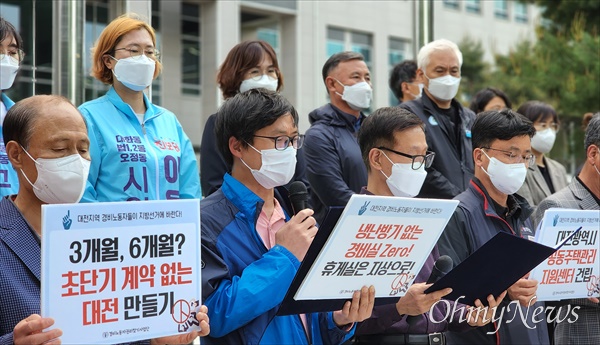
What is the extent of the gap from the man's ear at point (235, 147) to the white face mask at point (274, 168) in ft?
0.21

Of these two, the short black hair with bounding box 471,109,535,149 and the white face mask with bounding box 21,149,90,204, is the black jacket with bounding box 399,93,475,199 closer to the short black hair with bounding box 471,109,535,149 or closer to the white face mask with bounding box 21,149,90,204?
the short black hair with bounding box 471,109,535,149

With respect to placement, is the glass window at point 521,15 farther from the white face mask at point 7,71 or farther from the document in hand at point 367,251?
the document in hand at point 367,251

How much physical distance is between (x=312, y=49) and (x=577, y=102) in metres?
5.63

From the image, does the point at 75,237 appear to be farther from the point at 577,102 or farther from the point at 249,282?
the point at 577,102

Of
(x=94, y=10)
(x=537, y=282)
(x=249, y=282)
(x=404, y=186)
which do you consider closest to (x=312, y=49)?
(x=94, y=10)

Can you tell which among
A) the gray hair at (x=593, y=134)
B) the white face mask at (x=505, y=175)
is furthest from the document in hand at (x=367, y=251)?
the gray hair at (x=593, y=134)

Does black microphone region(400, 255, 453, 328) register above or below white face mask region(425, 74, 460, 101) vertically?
below

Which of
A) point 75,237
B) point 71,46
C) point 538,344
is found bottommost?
point 538,344

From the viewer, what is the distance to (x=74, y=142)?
3.04 metres

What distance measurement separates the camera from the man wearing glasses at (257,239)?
10.4ft

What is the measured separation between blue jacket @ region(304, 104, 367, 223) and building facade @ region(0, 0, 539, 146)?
4.45 ft

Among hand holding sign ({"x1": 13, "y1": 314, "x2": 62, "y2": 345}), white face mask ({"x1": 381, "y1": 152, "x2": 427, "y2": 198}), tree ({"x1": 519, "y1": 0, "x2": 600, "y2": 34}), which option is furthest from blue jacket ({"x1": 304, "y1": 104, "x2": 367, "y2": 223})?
tree ({"x1": 519, "y1": 0, "x2": 600, "y2": 34})

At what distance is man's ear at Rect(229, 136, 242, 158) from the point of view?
3.60 metres

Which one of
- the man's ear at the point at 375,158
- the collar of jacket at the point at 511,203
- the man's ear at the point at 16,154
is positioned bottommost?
the collar of jacket at the point at 511,203
